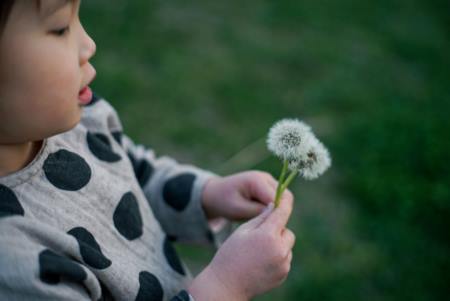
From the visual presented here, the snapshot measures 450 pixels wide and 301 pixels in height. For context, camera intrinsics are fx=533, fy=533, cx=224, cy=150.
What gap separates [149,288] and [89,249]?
0.13m

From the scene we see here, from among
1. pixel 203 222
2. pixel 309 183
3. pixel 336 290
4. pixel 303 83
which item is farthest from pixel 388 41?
pixel 203 222

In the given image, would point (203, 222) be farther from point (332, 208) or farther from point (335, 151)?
point (335, 151)

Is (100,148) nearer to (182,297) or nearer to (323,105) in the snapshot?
(182,297)

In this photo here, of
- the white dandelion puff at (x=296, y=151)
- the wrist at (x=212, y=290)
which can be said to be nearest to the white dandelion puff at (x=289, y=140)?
the white dandelion puff at (x=296, y=151)

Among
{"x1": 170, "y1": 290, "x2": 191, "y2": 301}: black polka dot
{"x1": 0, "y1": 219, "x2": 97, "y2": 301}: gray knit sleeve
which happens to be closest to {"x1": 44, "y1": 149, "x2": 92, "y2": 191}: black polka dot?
{"x1": 0, "y1": 219, "x2": 97, "y2": 301}: gray knit sleeve

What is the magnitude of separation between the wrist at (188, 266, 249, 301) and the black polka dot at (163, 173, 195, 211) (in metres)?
0.24

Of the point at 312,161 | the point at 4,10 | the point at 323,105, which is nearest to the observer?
the point at 4,10

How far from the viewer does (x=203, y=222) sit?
39.1 inches

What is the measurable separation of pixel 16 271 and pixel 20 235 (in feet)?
0.15

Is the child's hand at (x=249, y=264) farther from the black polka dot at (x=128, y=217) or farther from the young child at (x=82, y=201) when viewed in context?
the black polka dot at (x=128, y=217)

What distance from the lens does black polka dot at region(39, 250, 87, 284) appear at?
0.62 meters

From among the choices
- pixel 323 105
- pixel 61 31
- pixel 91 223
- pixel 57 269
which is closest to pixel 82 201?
pixel 91 223

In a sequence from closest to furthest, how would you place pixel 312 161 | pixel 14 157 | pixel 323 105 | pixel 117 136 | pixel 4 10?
1. pixel 4 10
2. pixel 14 157
3. pixel 312 161
4. pixel 117 136
5. pixel 323 105

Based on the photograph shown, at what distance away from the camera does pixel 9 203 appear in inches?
26.0
